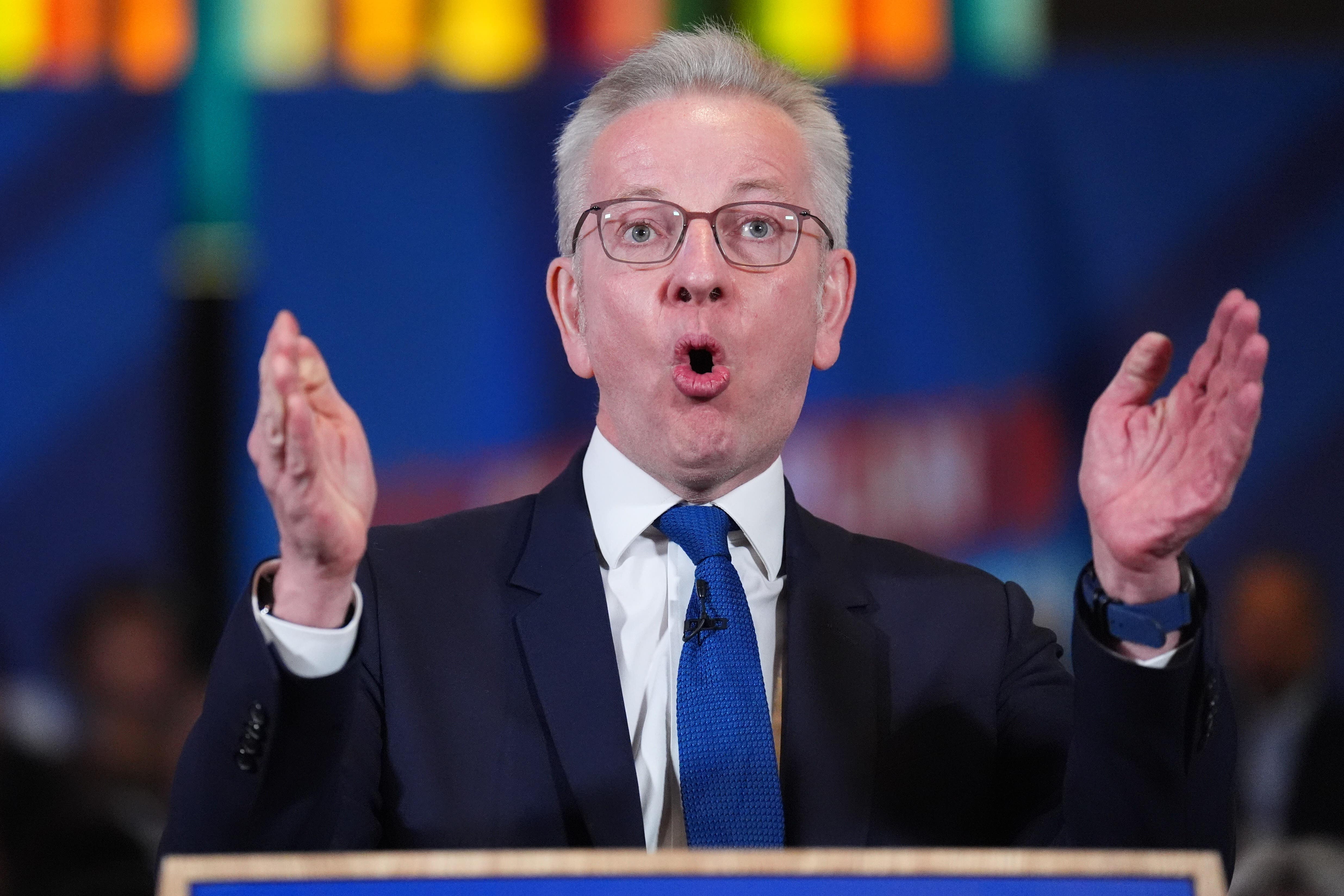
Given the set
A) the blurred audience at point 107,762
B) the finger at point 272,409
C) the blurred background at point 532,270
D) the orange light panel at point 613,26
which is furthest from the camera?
the orange light panel at point 613,26

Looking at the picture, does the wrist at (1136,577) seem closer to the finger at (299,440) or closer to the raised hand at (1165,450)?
the raised hand at (1165,450)

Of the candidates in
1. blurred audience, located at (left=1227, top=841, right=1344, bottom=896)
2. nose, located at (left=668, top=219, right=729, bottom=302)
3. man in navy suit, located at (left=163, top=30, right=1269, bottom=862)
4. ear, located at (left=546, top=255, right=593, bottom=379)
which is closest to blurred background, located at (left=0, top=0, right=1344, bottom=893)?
blurred audience, located at (left=1227, top=841, right=1344, bottom=896)

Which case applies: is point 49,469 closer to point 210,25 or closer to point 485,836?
point 210,25

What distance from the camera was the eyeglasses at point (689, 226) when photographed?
150 centimetres

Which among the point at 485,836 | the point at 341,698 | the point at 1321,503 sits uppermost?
the point at 341,698

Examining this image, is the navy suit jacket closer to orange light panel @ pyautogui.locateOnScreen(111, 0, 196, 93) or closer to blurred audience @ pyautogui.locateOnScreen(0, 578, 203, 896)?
blurred audience @ pyautogui.locateOnScreen(0, 578, 203, 896)

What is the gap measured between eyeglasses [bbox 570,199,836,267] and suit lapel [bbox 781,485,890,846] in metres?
0.27

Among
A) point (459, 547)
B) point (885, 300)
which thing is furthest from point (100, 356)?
point (459, 547)

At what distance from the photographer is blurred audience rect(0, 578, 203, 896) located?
268cm

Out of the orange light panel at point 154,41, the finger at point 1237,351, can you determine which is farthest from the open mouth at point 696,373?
the orange light panel at point 154,41

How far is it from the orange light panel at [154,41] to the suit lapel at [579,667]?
238 cm

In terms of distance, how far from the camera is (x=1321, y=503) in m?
3.67

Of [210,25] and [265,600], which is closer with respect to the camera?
[265,600]

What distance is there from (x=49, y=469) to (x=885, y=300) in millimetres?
2022
